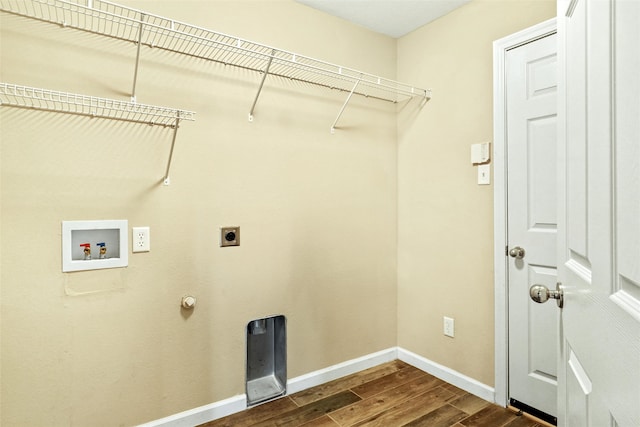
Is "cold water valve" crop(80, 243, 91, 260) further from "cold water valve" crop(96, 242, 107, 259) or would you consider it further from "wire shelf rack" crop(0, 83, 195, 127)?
"wire shelf rack" crop(0, 83, 195, 127)

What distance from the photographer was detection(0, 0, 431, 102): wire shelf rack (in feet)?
4.76

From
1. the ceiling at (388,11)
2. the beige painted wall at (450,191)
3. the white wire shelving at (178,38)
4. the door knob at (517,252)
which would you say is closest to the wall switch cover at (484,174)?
the beige painted wall at (450,191)

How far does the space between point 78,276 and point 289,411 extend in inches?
50.2

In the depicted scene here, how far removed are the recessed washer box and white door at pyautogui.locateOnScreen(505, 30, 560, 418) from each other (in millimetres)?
1979

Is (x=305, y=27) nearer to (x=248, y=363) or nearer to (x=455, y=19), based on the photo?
(x=455, y=19)

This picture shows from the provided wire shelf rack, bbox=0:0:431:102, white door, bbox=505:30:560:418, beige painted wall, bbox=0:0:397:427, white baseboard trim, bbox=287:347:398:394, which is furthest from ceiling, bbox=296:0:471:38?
white baseboard trim, bbox=287:347:398:394

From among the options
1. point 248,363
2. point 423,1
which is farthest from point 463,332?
point 423,1

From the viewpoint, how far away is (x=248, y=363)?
2.21 metres

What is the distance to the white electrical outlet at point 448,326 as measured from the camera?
229 centimetres

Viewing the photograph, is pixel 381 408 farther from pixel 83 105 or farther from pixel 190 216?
pixel 83 105

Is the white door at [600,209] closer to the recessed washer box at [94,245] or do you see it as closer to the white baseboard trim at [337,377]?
the white baseboard trim at [337,377]

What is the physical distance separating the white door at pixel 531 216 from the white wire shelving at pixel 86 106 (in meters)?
1.66

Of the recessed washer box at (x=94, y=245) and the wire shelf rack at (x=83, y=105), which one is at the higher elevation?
the wire shelf rack at (x=83, y=105)

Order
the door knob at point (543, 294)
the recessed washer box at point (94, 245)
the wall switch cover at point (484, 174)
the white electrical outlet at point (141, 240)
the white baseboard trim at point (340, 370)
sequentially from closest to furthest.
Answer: the door knob at point (543, 294) → the recessed washer box at point (94, 245) → the white electrical outlet at point (141, 240) → the wall switch cover at point (484, 174) → the white baseboard trim at point (340, 370)
